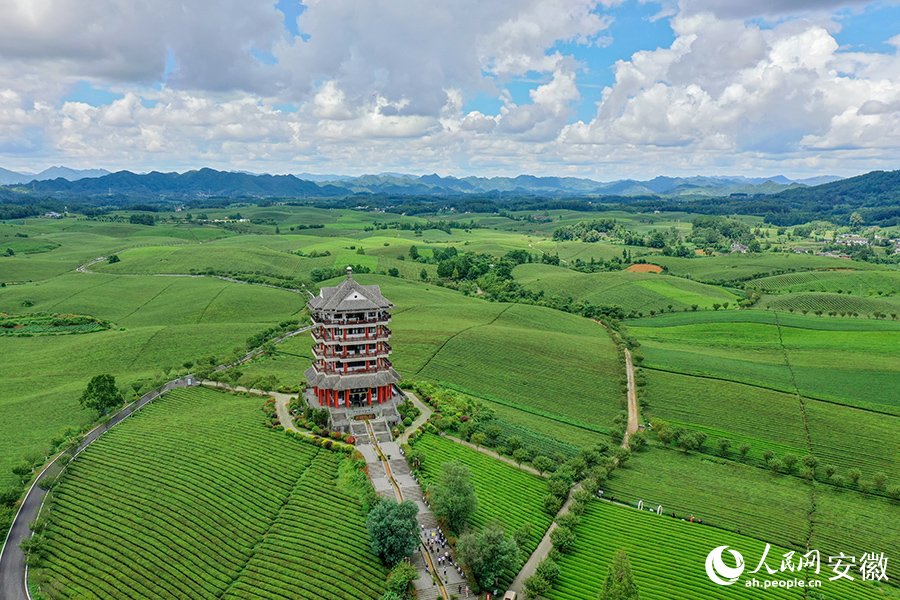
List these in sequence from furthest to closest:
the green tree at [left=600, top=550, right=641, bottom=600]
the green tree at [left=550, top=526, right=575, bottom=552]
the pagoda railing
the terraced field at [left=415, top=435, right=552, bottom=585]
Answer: the pagoda railing → the terraced field at [left=415, top=435, right=552, bottom=585] → the green tree at [left=550, top=526, right=575, bottom=552] → the green tree at [left=600, top=550, right=641, bottom=600]

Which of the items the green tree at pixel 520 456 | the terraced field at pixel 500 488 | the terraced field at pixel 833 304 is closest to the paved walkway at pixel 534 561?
the terraced field at pixel 500 488

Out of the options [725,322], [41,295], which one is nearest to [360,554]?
[725,322]

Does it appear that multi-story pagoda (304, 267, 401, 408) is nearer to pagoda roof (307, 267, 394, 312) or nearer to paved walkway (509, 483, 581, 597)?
pagoda roof (307, 267, 394, 312)

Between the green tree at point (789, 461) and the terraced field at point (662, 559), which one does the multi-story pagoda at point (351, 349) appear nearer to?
the terraced field at point (662, 559)

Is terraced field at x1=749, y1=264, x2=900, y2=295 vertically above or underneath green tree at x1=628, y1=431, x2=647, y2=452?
above

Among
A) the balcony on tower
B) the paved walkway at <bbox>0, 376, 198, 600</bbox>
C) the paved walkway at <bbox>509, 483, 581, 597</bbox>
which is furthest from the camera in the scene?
the balcony on tower

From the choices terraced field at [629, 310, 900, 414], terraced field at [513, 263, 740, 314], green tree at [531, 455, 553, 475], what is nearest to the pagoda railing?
green tree at [531, 455, 553, 475]
